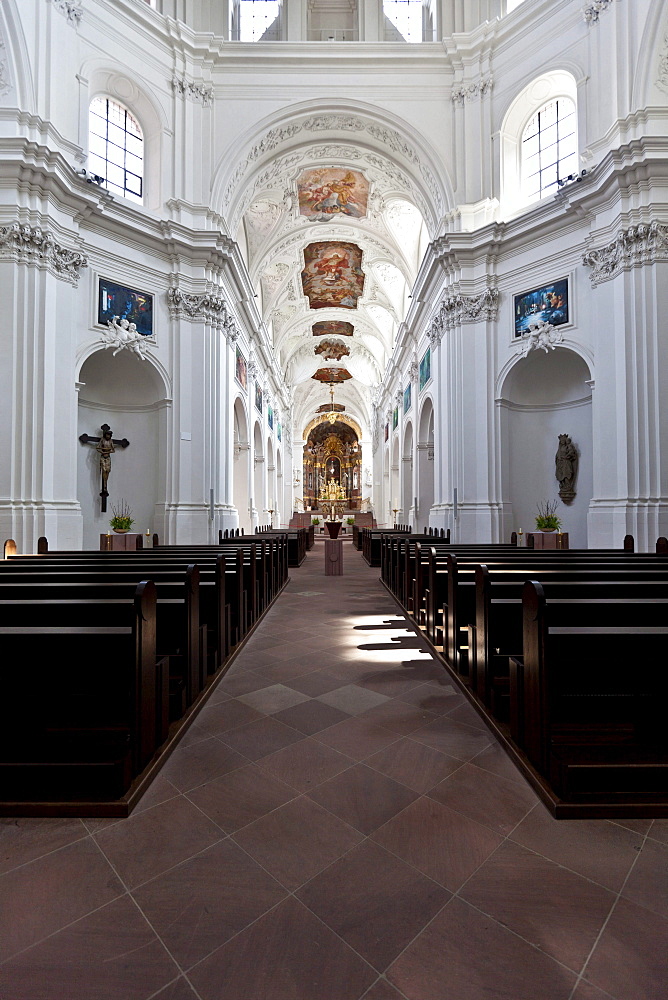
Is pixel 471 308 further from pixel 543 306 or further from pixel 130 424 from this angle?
pixel 130 424

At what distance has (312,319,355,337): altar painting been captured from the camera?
22.7 m

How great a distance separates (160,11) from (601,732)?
14.1 m

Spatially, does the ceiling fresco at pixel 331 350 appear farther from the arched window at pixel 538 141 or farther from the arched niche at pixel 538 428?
the arched niche at pixel 538 428

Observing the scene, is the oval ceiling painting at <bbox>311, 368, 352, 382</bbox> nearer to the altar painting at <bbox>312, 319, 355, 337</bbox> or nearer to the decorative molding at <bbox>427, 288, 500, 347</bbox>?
the altar painting at <bbox>312, 319, 355, 337</bbox>

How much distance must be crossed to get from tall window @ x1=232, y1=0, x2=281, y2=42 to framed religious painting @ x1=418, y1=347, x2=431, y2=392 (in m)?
7.62

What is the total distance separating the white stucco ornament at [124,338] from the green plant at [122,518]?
9.55 ft

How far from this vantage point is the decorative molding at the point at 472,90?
10.1 meters

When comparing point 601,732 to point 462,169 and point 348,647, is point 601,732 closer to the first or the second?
point 348,647

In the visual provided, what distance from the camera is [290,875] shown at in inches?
66.0

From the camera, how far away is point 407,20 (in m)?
11.2

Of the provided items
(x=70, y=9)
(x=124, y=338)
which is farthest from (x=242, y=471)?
(x=70, y=9)

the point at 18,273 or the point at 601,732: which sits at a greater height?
the point at 18,273

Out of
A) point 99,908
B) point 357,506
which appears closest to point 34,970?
point 99,908

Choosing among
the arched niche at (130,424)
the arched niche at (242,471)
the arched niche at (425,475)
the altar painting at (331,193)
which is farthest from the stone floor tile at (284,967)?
the altar painting at (331,193)
